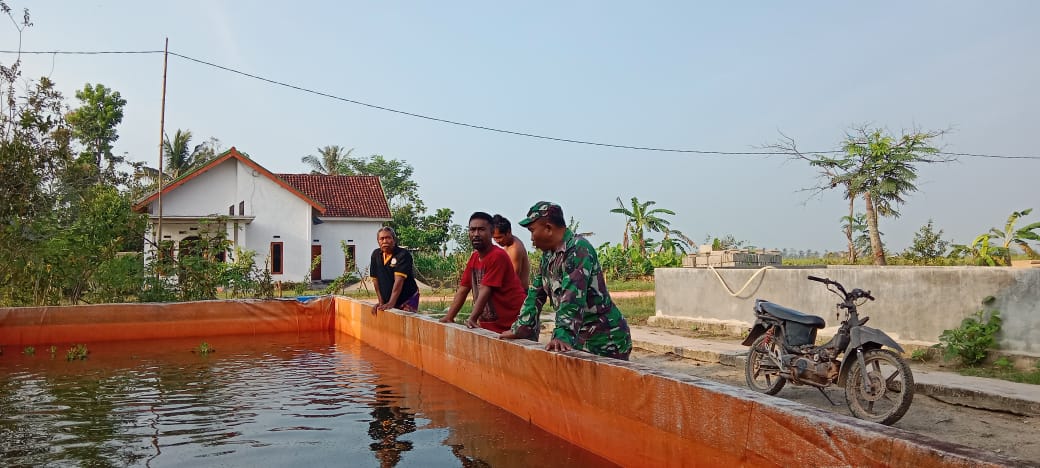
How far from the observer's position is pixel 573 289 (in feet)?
14.8

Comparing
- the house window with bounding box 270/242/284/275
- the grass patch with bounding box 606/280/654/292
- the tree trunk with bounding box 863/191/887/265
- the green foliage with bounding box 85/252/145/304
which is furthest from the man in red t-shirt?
the house window with bounding box 270/242/284/275

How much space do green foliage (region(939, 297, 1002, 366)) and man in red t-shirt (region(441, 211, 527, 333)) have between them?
492 centimetres

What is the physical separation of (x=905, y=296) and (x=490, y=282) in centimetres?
545

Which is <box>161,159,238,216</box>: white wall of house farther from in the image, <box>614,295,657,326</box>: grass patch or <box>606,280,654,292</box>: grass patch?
<box>614,295,657,326</box>: grass patch

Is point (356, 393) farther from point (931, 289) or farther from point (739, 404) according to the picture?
point (931, 289)

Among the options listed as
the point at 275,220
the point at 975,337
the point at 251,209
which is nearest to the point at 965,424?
the point at 975,337

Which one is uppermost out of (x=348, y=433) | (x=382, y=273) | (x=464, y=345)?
(x=382, y=273)

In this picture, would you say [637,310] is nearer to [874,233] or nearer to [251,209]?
[874,233]

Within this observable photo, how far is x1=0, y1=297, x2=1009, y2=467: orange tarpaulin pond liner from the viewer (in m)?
2.83

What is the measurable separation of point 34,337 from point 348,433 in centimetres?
824

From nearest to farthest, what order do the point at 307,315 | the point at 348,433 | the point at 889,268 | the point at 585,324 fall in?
the point at 585,324 → the point at 348,433 → the point at 889,268 → the point at 307,315

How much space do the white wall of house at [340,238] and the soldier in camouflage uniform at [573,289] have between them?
2726cm

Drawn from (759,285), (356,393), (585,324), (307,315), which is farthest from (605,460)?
(307,315)

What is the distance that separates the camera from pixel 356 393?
23.1 ft
